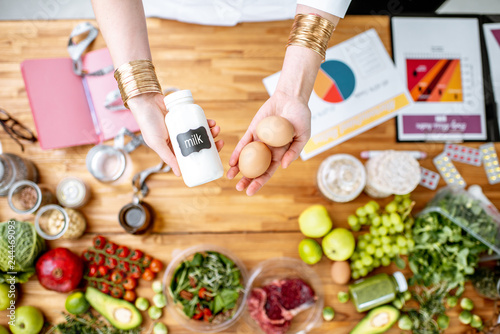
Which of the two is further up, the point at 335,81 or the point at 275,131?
the point at 335,81

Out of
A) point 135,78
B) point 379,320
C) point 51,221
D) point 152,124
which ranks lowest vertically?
point 379,320

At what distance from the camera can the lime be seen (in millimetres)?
1137

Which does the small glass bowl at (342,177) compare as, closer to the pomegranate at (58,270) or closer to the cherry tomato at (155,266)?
the cherry tomato at (155,266)

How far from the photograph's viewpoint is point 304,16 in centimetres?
94

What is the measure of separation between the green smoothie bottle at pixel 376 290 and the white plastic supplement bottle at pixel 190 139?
0.70 metres

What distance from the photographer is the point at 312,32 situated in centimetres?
94

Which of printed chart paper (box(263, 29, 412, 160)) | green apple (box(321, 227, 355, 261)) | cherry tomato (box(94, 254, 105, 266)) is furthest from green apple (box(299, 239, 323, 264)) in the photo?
cherry tomato (box(94, 254, 105, 266))

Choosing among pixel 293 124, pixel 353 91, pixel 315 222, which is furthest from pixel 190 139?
pixel 353 91

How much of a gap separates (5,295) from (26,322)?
0.11 meters

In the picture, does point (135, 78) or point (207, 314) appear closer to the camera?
point (135, 78)

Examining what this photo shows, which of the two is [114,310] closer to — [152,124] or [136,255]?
[136,255]

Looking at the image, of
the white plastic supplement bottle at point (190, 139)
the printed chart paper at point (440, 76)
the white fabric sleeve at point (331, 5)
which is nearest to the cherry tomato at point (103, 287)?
the white plastic supplement bottle at point (190, 139)

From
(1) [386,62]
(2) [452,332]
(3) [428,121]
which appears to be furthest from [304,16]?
(2) [452,332]

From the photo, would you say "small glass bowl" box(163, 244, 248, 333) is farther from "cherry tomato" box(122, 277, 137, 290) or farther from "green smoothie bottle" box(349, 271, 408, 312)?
"green smoothie bottle" box(349, 271, 408, 312)
